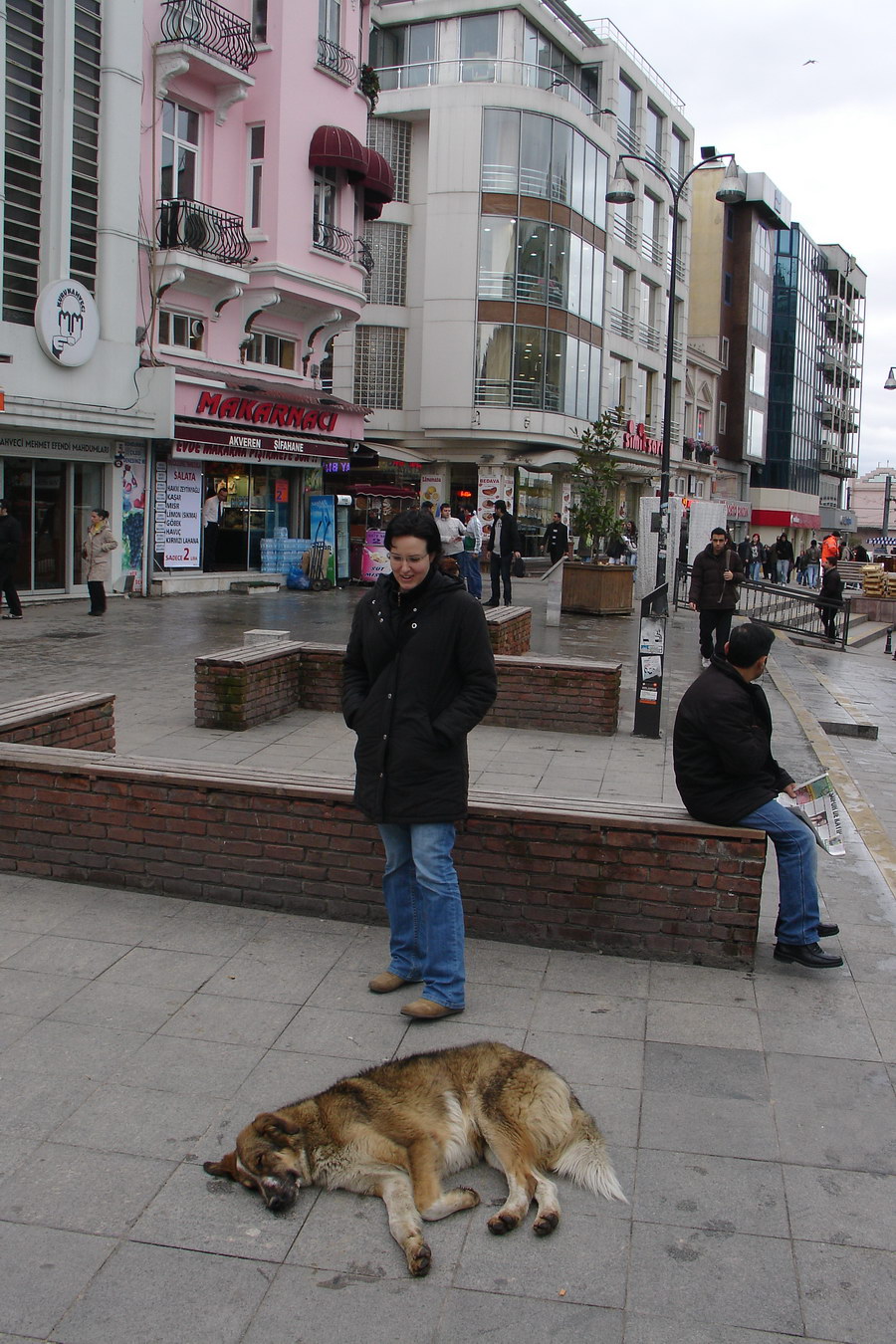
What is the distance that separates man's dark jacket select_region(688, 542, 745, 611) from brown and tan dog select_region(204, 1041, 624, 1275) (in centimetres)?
1124

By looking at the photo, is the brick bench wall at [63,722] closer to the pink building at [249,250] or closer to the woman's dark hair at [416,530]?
the woman's dark hair at [416,530]

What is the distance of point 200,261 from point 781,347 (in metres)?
58.1

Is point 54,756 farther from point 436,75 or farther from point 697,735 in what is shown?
point 436,75

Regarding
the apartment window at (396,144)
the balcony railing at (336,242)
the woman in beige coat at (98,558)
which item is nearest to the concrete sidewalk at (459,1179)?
the woman in beige coat at (98,558)

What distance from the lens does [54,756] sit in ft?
19.1

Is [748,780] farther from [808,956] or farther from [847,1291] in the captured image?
[847,1291]

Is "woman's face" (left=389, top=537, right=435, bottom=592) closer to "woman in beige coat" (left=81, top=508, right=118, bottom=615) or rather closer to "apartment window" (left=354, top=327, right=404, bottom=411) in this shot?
"woman in beige coat" (left=81, top=508, right=118, bottom=615)

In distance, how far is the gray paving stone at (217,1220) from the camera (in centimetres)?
301

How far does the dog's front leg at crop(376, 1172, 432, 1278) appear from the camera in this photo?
9.62 ft

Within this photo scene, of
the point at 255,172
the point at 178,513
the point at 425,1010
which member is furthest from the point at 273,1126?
the point at 255,172

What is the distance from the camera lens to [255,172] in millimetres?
24281

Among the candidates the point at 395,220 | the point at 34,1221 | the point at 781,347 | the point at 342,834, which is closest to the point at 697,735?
the point at 342,834

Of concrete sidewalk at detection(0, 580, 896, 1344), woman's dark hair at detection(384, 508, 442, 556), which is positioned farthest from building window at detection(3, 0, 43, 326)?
woman's dark hair at detection(384, 508, 442, 556)

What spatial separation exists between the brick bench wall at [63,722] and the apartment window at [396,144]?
3497cm
